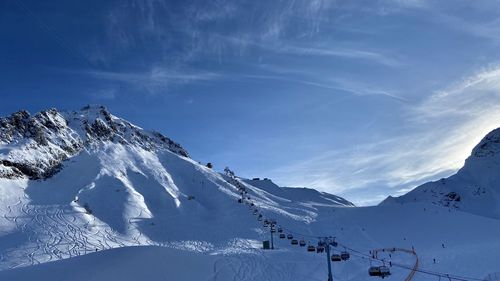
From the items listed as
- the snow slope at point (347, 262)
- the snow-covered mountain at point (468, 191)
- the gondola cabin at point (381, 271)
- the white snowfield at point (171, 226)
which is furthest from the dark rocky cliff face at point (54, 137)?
the snow-covered mountain at point (468, 191)

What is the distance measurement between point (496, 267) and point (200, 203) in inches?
2416

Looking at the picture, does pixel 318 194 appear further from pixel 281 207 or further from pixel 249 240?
pixel 249 240

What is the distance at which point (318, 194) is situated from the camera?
511 feet

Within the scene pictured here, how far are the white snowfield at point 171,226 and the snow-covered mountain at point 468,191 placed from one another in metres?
72.7

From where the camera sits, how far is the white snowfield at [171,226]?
4091 cm

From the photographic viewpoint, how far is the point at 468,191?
585ft

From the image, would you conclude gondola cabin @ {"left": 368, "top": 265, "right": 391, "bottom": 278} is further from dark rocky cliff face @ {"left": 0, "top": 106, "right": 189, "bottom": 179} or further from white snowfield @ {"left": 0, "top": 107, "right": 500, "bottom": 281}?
dark rocky cliff face @ {"left": 0, "top": 106, "right": 189, "bottom": 179}

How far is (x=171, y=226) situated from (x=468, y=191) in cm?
13375

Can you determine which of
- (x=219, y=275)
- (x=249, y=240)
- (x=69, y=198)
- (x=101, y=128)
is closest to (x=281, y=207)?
(x=249, y=240)

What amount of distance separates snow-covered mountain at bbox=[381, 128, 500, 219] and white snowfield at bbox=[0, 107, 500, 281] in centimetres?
7269

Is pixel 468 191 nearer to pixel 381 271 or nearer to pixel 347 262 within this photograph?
pixel 347 262

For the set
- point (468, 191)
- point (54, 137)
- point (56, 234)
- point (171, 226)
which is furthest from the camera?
point (468, 191)

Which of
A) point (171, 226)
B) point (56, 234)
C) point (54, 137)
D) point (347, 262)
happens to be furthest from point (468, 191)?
point (56, 234)

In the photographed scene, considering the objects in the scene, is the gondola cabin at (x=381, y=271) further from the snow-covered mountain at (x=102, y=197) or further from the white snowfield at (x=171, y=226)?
the snow-covered mountain at (x=102, y=197)
